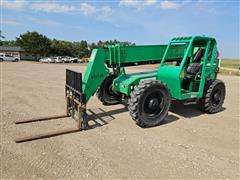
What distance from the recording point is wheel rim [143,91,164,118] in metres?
4.94

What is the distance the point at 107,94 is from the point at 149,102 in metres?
2.19

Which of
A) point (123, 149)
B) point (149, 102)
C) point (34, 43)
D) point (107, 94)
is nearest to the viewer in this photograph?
point (123, 149)

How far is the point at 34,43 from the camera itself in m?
50.0

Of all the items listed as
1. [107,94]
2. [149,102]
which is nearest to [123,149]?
[149,102]

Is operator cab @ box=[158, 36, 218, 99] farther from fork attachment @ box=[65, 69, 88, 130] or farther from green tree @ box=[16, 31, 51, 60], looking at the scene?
green tree @ box=[16, 31, 51, 60]

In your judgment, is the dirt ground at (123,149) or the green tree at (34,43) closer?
the dirt ground at (123,149)

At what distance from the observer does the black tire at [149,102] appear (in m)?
4.65

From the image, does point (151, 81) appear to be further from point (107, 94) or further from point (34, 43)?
point (34, 43)

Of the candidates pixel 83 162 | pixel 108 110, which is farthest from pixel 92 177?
pixel 108 110

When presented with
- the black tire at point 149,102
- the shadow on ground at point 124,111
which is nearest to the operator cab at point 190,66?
the black tire at point 149,102

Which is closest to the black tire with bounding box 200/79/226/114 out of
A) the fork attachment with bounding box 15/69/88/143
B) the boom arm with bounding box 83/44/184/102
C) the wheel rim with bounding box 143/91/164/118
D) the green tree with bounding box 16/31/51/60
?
the boom arm with bounding box 83/44/184/102

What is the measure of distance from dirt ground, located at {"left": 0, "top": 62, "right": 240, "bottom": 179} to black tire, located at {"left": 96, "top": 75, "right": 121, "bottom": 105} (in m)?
0.83

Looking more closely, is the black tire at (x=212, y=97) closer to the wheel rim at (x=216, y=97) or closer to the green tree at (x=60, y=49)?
the wheel rim at (x=216, y=97)

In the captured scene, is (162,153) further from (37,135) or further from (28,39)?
(28,39)
